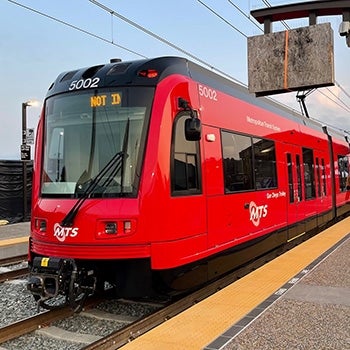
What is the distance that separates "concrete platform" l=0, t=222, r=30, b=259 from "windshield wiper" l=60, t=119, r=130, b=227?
6.51 metres

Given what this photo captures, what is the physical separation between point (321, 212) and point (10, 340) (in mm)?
9691

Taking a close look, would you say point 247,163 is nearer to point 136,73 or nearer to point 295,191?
point 136,73

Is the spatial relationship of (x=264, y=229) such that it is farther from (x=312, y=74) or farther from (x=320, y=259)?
(x=312, y=74)

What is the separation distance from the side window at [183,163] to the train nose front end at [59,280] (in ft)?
4.72

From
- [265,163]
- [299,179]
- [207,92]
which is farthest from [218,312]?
[299,179]

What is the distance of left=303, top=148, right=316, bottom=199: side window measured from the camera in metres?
11.4

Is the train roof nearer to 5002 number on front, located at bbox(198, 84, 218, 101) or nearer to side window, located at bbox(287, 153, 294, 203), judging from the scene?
5002 number on front, located at bbox(198, 84, 218, 101)

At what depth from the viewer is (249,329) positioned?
14.3ft

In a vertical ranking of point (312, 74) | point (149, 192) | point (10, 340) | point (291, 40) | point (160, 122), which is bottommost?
point (10, 340)

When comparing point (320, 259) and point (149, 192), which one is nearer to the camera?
point (149, 192)

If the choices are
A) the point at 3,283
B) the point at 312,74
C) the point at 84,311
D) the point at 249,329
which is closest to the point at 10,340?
the point at 84,311

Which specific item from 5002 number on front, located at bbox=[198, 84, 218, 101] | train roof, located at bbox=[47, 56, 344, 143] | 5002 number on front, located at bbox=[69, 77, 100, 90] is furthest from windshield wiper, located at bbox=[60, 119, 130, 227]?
5002 number on front, located at bbox=[198, 84, 218, 101]

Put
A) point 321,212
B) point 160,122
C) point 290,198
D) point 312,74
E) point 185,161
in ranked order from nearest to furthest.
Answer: point 160,122
point 185,161
point 290,198
point 321,212
point 312,74

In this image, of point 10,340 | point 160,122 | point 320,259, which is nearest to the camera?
point 10,340
